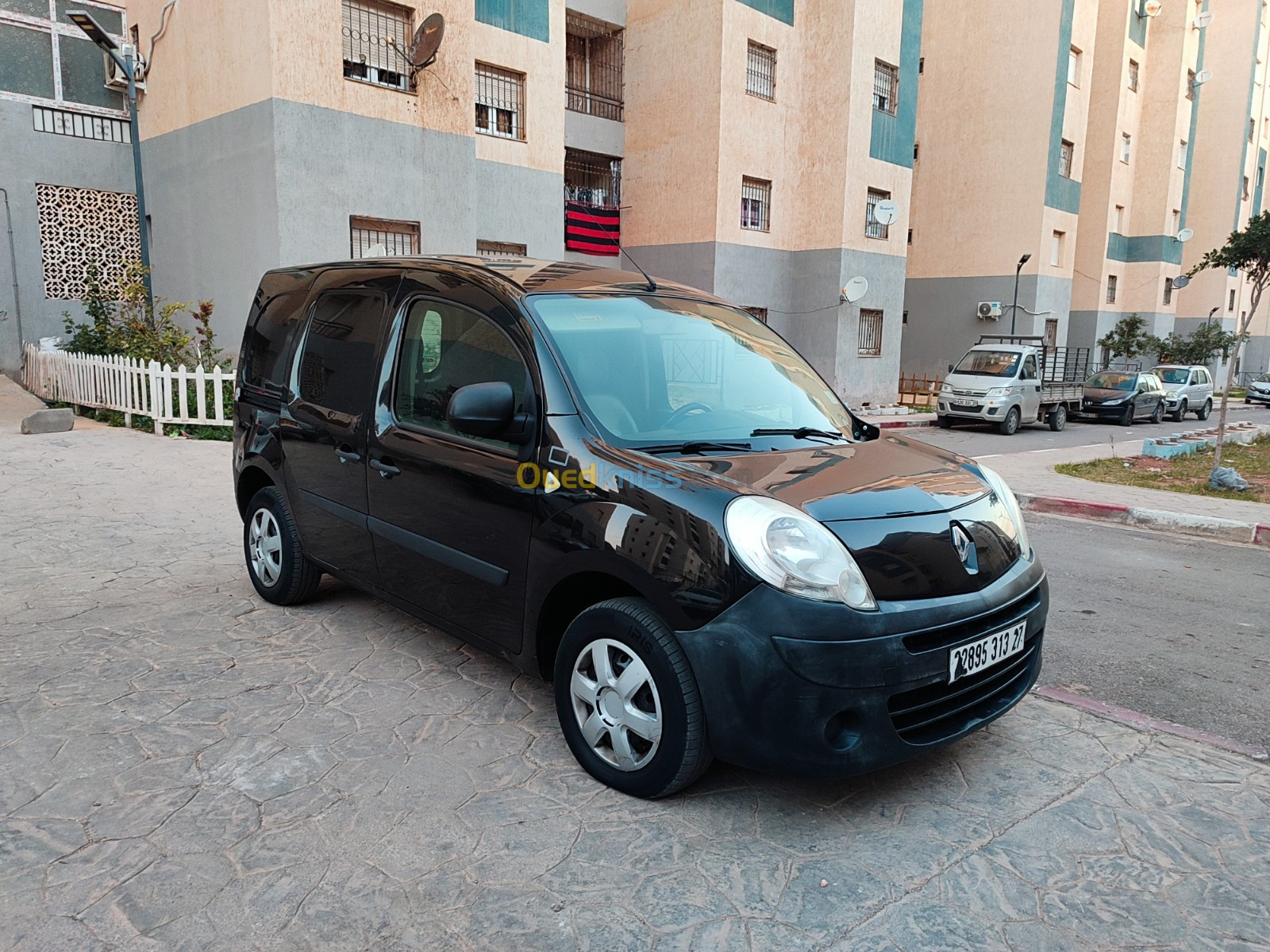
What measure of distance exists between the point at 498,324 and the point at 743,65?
18.3 meters

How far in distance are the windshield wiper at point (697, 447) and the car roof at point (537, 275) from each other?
3.07 feet

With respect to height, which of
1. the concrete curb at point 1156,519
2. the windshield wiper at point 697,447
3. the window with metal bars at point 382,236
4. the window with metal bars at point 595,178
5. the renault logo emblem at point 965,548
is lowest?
the concrete curb at point 1156,519

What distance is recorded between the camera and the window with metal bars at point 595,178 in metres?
21.2

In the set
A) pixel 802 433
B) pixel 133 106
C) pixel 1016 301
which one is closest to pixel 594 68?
pixel 133 106

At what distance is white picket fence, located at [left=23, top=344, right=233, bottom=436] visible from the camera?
11914mm

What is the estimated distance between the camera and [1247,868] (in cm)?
277

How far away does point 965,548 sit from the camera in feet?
9.89

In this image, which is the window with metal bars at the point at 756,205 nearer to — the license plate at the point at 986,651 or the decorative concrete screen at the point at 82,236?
the decorative concrete screen at the point at 82,236

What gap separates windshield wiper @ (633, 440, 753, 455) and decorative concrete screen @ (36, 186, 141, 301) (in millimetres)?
14849

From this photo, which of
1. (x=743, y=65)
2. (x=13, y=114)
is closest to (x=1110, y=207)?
(x=743, y=65)

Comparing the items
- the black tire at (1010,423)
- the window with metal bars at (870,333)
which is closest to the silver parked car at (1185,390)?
the black tire at (1010,423)

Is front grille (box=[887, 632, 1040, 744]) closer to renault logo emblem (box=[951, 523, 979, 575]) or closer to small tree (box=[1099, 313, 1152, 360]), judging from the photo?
renault logo emblem (box=[951, 523, 979, 575])

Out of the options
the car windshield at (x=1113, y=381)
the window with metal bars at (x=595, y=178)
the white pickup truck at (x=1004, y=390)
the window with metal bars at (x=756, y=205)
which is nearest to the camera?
the white pickup truck at (x=1004, y=390)

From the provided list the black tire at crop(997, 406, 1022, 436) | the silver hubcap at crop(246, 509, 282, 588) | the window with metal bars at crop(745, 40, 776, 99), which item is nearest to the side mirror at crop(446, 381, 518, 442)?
the silver hubcap at crop(246, 509, 282, 588)
